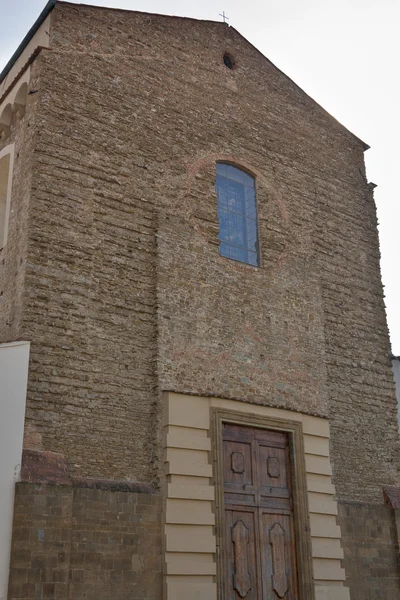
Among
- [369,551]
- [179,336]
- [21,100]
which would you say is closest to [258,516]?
[369,551]

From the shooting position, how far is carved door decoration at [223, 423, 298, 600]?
1151 centimetres

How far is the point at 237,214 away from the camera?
14.3 metres

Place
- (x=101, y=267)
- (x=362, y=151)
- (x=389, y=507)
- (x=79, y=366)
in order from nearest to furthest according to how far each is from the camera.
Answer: (x=79, y=366) < (x=101, y=267) < (x=389, y=507) < (x=362, y=151)

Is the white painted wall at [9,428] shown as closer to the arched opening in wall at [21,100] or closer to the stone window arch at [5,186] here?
the stone window arch at [5,186]

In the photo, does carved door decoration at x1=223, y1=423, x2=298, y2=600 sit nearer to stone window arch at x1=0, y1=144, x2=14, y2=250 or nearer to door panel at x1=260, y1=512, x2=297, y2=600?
door panel at x1=260, y1=512, x2=297, y2=600

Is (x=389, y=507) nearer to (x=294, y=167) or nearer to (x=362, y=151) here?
(x=294, y=167)

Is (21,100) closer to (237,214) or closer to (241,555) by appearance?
(237,214)

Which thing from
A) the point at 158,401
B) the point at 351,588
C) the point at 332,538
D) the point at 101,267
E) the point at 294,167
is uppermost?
the point at 294,167

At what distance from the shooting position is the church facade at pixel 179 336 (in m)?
10.4

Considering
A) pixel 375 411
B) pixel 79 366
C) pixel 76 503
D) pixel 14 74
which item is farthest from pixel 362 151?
pixel 76 503

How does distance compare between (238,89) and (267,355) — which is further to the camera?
(238,89)

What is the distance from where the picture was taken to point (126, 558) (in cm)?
1030

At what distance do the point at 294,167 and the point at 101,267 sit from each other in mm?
5650

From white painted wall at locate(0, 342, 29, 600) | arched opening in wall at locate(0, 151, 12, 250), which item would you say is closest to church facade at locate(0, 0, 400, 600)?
white painted wall at locate(0, 342, 29, 600)
